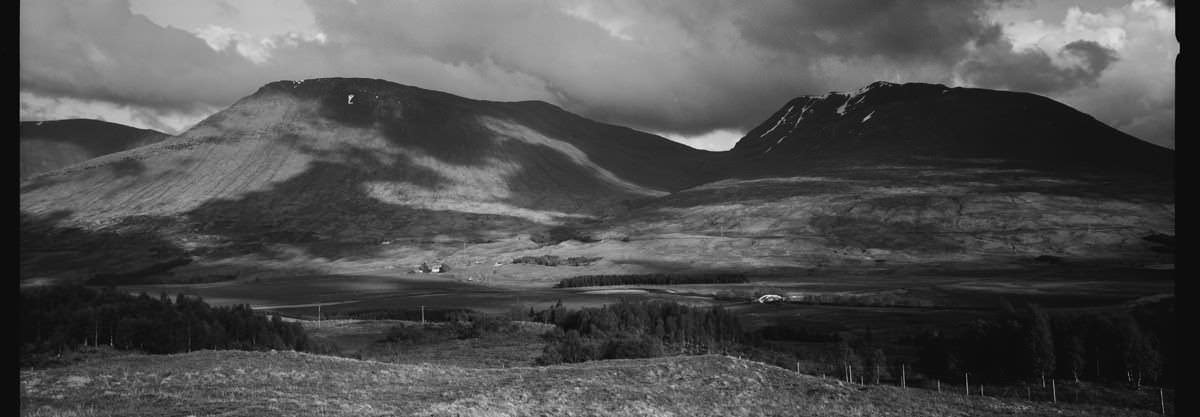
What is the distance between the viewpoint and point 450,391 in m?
44.8

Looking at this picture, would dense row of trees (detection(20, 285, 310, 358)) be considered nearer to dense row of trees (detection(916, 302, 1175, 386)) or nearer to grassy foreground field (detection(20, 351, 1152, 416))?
grassy foreground field (detection(20, 351, 1152, 416))

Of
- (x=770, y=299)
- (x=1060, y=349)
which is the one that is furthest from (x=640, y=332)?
(x=770, y=299)

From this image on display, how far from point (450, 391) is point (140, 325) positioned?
212 feet

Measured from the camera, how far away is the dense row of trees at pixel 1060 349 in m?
76.3

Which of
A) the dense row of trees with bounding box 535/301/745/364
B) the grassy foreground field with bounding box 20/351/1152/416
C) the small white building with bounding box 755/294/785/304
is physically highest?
the grassy foreground field with bounding box 20/351/1152/416

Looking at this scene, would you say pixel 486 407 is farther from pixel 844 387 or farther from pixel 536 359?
pixel 536 359

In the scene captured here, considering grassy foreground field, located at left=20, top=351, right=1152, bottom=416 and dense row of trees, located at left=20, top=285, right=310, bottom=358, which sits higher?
grassy foreground field, located at left=20, top=351, right=1152, bottom=416

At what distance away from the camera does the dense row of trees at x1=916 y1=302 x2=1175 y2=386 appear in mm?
76312

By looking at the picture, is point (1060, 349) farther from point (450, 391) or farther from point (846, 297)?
point (846, 297)

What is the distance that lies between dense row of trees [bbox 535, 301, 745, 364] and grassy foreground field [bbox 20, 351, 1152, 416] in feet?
107

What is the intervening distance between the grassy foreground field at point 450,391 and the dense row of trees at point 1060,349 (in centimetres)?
2702

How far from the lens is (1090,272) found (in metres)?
187

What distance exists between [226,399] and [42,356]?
41277 millimetres

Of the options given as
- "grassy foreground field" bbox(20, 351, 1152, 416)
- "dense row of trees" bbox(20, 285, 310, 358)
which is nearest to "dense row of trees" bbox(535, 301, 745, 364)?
"grassy foreground field" bbox(20, 351, 1152, 416)
